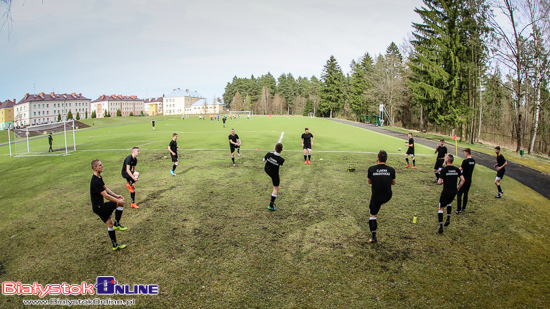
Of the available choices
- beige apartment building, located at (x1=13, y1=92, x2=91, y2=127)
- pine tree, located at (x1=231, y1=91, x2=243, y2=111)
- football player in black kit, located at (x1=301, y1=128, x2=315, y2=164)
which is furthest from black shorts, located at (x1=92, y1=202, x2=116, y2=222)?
pine tree, located at (x1=231, y1=91, x2=243, y2=111)

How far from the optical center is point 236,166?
17938mm

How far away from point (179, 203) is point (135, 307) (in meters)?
6.02

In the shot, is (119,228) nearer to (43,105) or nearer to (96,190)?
(96,190)

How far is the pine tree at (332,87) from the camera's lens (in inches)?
3888

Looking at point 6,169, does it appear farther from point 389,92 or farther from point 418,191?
point 389,92

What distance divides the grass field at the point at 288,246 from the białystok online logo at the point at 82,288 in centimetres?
15

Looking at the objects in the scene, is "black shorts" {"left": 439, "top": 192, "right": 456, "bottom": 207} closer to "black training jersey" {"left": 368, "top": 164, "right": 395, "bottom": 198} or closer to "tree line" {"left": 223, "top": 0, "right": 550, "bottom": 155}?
"black training jersey" {"left": 368, "top": 164, "right": 395, "bottom": 198}

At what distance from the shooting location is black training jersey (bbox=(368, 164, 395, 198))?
708cm

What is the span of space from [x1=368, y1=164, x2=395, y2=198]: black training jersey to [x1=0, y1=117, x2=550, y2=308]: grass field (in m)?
1.55

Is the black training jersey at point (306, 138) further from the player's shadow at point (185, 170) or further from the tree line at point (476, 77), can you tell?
the tree line at point (476, 77)

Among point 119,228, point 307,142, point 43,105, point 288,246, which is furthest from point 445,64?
point 43,105

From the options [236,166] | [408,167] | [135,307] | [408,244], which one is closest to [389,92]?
[408,167]

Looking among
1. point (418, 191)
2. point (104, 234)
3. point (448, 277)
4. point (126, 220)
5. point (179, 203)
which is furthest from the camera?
point (418, 191)

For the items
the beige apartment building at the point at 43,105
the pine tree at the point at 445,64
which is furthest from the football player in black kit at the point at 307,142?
the beige apartment building at the point at 43,105
